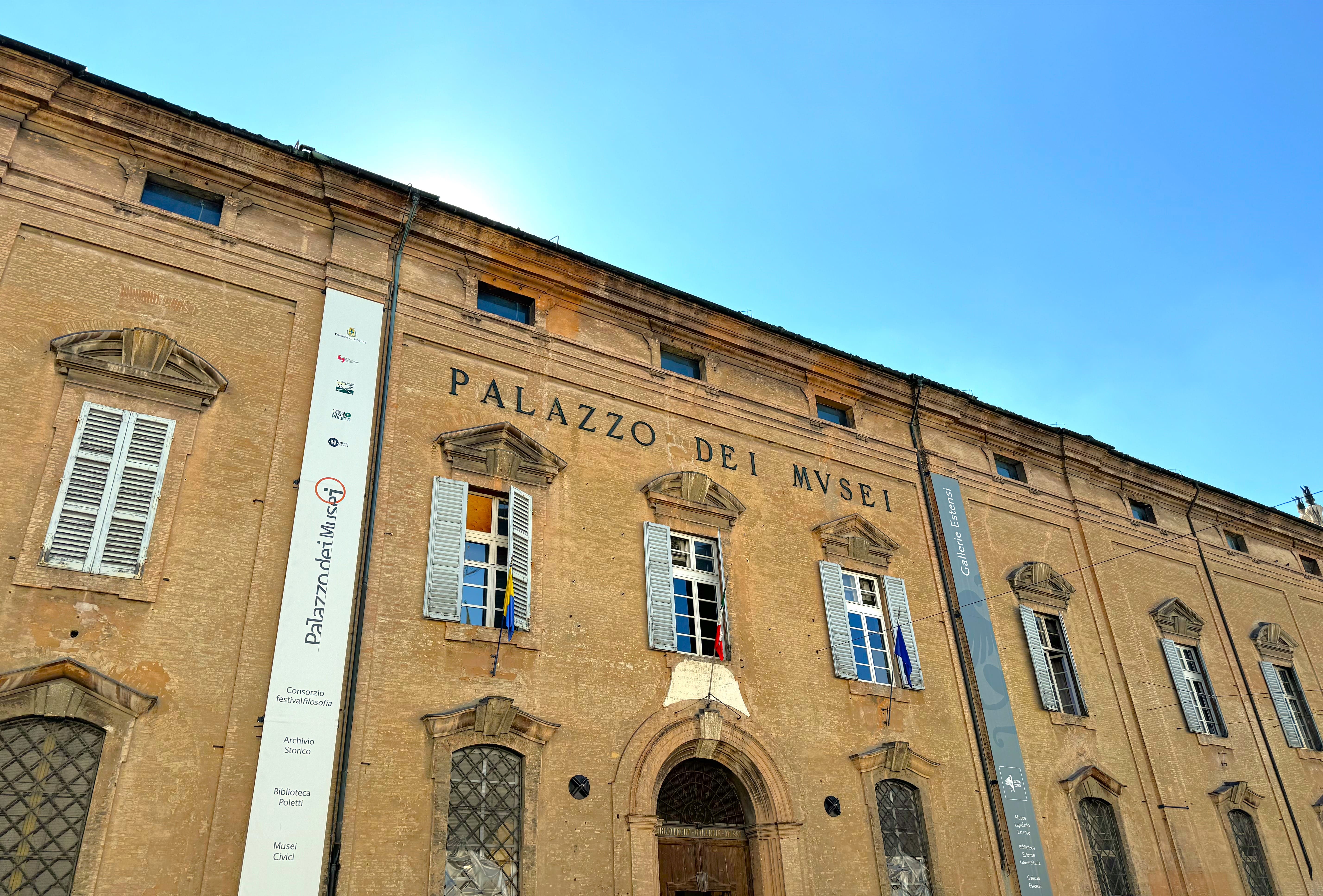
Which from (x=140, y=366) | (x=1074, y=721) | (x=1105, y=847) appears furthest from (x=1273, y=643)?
(x=140, y=366)

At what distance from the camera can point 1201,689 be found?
59.8 feet

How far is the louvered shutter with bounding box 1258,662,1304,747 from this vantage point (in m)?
18.8

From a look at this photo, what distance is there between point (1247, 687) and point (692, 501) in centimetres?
1300

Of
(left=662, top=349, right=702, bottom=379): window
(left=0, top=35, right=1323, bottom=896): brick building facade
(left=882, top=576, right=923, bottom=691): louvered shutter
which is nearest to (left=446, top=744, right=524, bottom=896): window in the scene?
(left=0, top=35, right=1323, bottom=896): brick building facade

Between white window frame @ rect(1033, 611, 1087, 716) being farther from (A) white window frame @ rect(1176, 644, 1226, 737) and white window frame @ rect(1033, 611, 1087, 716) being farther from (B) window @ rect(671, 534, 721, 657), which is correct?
(B) window @ rect(671, 534, 721, 657)

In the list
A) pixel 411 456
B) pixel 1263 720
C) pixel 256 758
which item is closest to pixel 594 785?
pixel 256 758

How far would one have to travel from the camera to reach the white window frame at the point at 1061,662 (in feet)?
52.0

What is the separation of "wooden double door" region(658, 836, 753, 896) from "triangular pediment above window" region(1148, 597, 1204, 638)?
10.6 meters

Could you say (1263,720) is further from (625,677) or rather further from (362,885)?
(362,885)

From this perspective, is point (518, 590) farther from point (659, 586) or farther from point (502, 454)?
point (659, 586)

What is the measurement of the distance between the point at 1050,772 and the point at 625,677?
24.6ft

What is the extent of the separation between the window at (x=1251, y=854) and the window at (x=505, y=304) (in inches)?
575

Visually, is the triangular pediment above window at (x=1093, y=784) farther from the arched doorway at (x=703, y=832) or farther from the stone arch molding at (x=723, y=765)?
the arched doorway at (x=703, y=832)

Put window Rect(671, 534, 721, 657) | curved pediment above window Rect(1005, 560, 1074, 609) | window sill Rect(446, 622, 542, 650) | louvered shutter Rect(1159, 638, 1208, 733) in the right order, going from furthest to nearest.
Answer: louvered shutter Rect(1159, 638, 1208, 733) < curved pediment above window Rect(1005, 560, 1074, 609) < window Rect(671, 534, 721, 657) < window sill Rect(446, 622, 542, 650)
